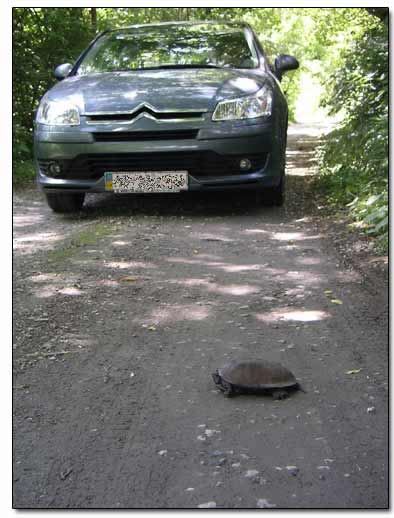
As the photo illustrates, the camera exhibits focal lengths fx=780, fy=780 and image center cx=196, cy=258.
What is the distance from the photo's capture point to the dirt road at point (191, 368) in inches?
107

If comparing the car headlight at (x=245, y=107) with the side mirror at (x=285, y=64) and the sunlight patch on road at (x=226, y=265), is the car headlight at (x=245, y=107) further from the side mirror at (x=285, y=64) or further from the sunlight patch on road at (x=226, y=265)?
the sunlight patch on road at (x=226, y=265)

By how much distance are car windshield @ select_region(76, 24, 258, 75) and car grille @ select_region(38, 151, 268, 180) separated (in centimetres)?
116

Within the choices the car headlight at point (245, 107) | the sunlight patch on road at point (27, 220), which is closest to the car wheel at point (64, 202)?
the sunlight patch on road at point (27, 220)

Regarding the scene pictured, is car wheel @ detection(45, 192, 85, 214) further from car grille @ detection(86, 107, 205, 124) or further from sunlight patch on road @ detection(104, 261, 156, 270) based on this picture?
sunlight patch on road @ detection(104, 261, 156, 270)

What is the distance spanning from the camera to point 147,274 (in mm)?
5449

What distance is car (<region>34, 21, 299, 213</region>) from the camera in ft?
22.9

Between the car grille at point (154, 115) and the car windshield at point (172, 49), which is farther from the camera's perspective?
the car windshield at point (172, 49)

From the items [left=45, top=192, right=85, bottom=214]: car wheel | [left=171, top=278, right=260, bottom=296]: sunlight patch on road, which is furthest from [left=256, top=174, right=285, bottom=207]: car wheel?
[left=171, top=278, right=260, bottom=296]: sunlight patch on road

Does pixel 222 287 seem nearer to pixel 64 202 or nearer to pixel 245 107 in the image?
pixel 245 107

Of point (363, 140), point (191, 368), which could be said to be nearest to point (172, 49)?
point (363, 140)

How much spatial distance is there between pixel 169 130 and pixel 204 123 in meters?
0.32

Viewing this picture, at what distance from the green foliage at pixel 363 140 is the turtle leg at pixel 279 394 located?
2822 millimetres

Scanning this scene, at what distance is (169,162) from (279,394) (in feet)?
13.2
